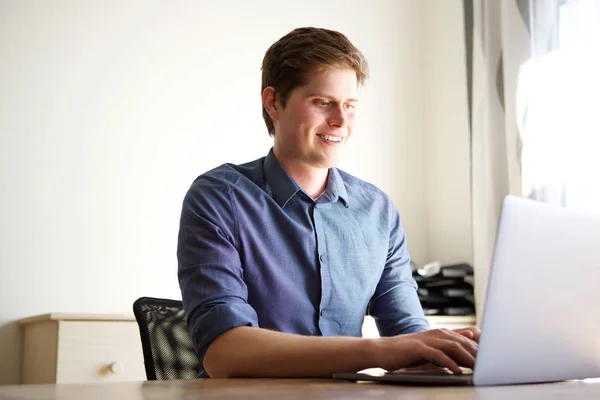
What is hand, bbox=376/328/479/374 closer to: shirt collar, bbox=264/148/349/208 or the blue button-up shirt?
the blue button-up shirt

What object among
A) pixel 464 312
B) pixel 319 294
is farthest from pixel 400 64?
pixel 319 294

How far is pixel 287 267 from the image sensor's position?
5.55 ft

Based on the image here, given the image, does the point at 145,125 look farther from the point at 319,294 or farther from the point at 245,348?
the point at 245,348

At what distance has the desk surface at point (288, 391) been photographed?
854 millimetres

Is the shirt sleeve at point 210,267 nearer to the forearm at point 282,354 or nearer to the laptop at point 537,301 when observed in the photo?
the forearm at point 282,354

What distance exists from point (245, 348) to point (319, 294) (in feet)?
1.24

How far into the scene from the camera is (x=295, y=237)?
172cm

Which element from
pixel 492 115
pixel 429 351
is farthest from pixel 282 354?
pixel 492 115

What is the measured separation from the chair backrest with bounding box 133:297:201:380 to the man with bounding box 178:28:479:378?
20 centimetres

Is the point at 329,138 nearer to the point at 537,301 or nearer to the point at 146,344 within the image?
the point at 146,344

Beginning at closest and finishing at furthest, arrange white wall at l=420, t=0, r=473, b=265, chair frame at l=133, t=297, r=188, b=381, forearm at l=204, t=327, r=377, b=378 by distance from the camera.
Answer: forearm at l=204, t=327, r=377, b=378, chair frame at l=133, t=297, r=188, b=381, white wall at l=420, t=0, r=473, b=265

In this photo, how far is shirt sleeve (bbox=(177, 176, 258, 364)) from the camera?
143 cm

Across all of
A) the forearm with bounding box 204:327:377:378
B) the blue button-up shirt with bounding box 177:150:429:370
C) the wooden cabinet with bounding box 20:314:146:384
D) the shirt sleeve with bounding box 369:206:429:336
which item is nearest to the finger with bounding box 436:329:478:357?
Result: the forearm with bounding box 204:327:377:378

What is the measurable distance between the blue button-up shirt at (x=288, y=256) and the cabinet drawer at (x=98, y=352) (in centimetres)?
98
